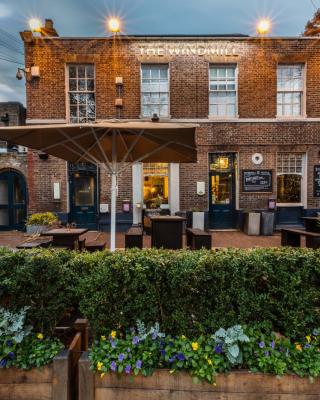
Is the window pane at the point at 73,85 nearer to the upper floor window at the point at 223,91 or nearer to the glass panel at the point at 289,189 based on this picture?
the upper floor window at the point at 223,91

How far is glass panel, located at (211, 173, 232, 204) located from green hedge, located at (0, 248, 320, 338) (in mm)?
8677

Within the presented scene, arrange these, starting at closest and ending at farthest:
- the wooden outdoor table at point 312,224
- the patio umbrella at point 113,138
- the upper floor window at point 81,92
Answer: the patio umbrella at point 113,138
the wooden outdoor table at point 312,224
the upper floor window at point 81,92

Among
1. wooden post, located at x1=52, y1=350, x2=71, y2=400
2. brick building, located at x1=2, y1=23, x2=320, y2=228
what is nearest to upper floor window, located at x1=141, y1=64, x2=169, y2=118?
brick building, located at x1=2, y1=23, x2=320, y2=228

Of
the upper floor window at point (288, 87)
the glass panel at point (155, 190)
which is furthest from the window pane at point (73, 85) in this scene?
the upper floor window at point (288, 87)

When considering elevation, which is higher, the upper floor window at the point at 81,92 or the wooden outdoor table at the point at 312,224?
the upper floor window at the point at 81,92

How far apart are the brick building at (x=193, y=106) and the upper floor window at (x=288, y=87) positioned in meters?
0.04

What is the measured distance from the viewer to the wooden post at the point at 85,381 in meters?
2.19

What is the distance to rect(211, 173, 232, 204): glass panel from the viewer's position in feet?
36.2

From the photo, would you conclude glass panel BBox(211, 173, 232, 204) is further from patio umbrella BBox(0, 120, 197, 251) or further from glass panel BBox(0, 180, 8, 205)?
glass panel BBox(0, 180, 8, 205)

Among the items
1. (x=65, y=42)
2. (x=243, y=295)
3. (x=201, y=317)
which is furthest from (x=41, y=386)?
(x=65, y=42)

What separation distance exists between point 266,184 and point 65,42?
9.62 m

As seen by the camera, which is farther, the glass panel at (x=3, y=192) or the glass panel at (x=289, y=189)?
the glass panel at (x=3, y=192)

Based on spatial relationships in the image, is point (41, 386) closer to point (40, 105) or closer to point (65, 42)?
point (40, 105)

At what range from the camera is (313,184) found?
10773 millimetres
